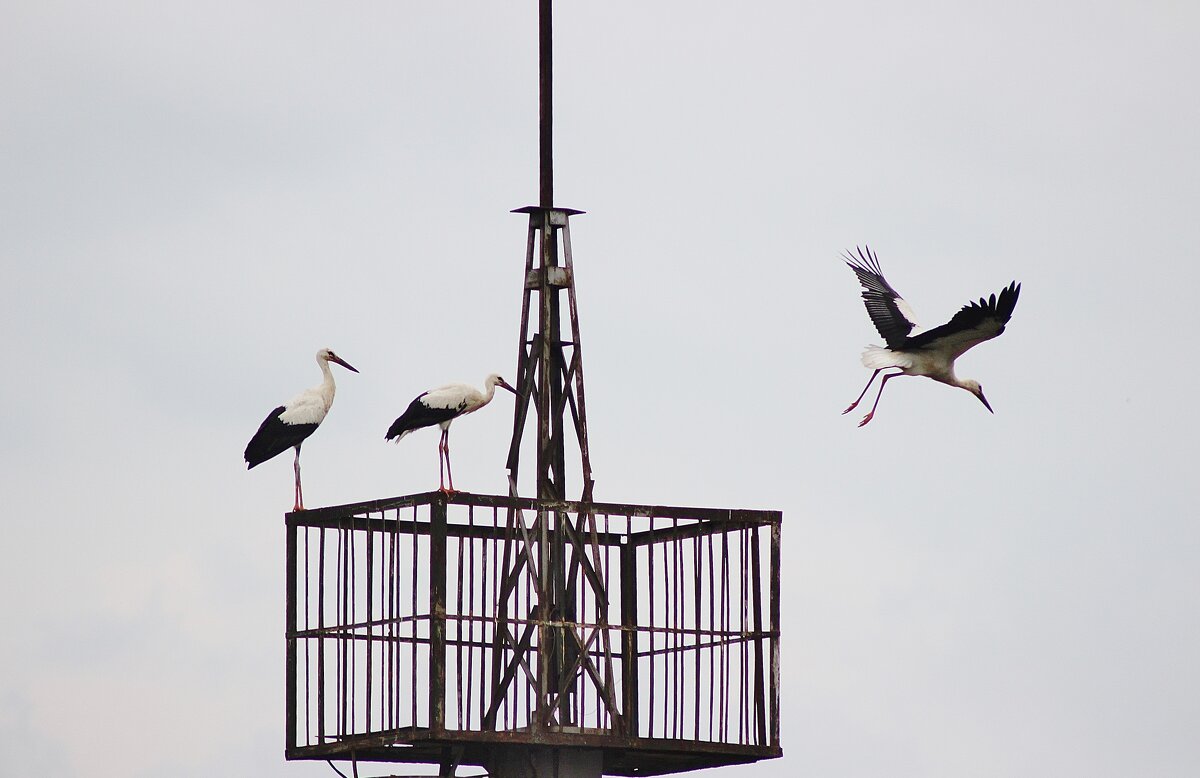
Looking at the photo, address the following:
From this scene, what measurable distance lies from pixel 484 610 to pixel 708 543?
2.58m

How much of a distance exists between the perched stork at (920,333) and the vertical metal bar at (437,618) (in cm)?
755

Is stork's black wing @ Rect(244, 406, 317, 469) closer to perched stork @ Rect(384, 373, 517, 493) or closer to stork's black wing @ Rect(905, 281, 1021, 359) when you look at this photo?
perched stork @ Rect(384, 373, 517, 493)

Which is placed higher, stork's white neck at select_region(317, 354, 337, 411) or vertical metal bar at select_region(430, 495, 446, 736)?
stork's white neck at select_region(317, 354, 337, 411)

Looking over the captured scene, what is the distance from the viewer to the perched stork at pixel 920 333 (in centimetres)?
2730

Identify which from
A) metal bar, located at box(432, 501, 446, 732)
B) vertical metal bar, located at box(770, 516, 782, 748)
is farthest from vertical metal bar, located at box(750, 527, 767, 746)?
metal bar, located at box(432, 501, 446, 732)

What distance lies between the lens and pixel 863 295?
3020 cm

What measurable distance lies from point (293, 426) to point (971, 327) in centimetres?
745

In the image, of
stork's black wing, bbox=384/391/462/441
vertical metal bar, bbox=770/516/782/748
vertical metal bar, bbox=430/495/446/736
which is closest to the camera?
vertical metal bar, bbox=430/495/446/736

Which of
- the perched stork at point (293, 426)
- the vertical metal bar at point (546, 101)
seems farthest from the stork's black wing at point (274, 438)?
the vertical metal bar at point (546, 101)

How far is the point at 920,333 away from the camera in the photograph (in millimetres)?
29078

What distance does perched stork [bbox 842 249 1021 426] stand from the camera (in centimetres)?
2730

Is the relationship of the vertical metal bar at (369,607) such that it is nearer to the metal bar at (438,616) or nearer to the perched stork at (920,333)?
the metal bar at (438,616)

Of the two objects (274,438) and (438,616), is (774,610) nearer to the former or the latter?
(438,616)

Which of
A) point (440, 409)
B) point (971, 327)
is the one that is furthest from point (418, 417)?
point (971, 327)
